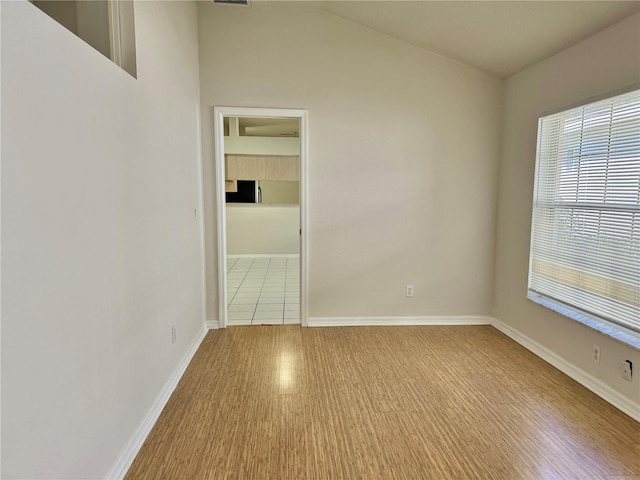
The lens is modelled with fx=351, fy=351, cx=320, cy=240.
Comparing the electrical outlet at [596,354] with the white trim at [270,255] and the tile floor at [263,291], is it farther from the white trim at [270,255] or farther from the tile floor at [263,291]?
the white trim at [270,255]

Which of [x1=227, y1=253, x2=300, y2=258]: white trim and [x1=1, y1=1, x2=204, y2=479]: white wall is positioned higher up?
[x1=1, y1=1, x2=204, y2=479]: white wall

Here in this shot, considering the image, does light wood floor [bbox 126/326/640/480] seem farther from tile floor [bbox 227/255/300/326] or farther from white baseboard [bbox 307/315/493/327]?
tile floor [bbox 227/255/300/326]

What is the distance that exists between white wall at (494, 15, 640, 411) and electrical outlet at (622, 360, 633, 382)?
0.10ft

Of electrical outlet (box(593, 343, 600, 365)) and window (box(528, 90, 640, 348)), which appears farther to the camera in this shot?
electrical outlet (box(593, 343, 600, 365))

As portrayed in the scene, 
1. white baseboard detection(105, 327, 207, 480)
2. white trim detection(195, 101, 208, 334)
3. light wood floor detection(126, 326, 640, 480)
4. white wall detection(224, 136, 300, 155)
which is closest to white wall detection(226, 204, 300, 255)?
white wall detection(224, 136, 300, 155)

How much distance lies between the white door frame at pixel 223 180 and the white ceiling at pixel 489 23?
0.94 m

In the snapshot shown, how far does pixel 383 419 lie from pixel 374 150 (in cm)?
239

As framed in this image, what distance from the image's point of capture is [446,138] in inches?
137

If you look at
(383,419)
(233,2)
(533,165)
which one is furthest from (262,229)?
(383,419)

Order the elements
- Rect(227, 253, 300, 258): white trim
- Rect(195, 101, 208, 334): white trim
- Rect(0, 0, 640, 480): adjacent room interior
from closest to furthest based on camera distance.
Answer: Rect(0, 0, 640, 480): adjacent room interior, Rect(195, 101, 208, 334): white trim, Rect(227, 253, 300, 258): white trim

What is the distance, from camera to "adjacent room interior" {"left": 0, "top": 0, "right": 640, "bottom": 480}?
1230 millimetres

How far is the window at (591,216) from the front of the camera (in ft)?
7.07

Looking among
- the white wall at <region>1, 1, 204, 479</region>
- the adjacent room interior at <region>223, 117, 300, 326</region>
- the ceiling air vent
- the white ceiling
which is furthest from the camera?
the adjacent room interior at <region>223, 117, 300, 326</region>

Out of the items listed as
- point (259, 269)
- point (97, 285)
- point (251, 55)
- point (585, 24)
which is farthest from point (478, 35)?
point (259, 269)
